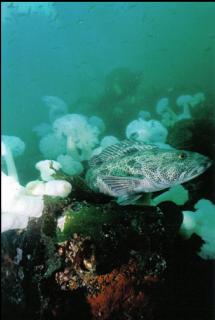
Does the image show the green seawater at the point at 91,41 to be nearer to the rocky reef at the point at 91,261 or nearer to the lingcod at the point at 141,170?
the lingcod at the point at 141,170

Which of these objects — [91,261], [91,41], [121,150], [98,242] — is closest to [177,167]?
[121,150]

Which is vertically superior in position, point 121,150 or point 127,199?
point 121,150

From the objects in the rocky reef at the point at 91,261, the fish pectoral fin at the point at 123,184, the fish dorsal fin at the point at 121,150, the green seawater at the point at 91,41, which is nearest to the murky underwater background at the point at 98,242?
the rocky reef at the point at 91,261

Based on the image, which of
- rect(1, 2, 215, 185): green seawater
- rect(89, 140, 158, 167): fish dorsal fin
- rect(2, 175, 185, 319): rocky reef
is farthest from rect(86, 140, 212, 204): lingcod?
rect(1, 2, 215, 185): green seawater

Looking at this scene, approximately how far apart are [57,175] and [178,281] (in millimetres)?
1405

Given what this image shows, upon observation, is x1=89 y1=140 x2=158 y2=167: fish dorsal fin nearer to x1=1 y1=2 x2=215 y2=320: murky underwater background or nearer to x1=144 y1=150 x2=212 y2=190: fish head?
x1=144 y1=150 x2=212 y2=190: fish head

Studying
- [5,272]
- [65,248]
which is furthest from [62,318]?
[5,272]

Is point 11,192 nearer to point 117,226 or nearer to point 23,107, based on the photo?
point 117,226

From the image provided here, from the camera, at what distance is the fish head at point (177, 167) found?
2.57 meters

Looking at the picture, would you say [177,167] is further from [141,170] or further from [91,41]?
[91,41]

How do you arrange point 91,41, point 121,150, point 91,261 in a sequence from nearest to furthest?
point 91,261, point 121,150, point 91,41

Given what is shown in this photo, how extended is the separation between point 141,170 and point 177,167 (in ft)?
1.13

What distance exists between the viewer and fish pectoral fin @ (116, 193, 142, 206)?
2.55 meters

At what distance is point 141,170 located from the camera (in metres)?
2.87
